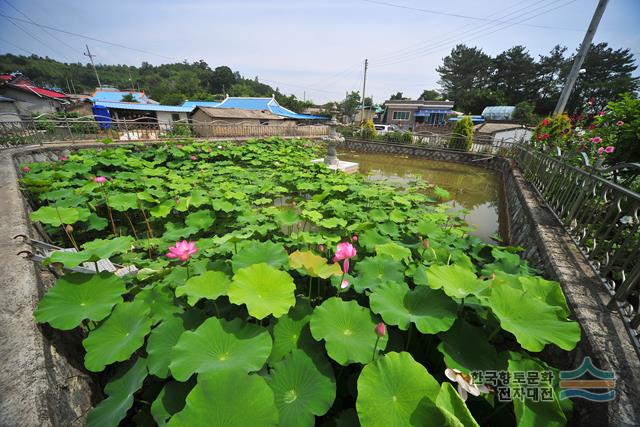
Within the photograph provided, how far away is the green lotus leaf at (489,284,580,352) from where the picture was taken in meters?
1.22

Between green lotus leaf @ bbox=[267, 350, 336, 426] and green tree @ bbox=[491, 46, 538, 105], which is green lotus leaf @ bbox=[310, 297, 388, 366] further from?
green tree @ bbox=[491, 46, 538, 105]

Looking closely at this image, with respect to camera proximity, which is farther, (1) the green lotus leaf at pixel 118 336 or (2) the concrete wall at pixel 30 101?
(2) the concrete wall at pixel 30 101

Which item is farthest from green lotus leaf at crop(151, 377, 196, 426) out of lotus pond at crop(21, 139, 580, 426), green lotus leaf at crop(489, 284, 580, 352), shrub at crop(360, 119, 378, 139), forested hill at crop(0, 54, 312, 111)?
forested hill at crop(0, 54, 312, 111)

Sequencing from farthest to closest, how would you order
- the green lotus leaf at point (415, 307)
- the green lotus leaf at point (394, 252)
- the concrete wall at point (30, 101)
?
the concrete wall at point (30, 101), the green lotus leaf at point (394, 252), the green lotus leaf at point (415, 307)

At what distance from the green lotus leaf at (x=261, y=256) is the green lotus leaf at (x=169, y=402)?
0.82m

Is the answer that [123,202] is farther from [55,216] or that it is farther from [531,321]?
[531,321]

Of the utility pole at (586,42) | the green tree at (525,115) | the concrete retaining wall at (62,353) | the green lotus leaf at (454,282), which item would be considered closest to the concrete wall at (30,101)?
the concrete retaining wall at (62,353)

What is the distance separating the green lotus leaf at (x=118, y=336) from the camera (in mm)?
1346

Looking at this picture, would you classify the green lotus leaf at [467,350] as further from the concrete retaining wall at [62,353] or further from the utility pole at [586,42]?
the utility pole at [586,42]

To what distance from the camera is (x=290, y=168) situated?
7.70 m

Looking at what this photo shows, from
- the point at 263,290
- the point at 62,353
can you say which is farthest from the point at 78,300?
the point at 263,290

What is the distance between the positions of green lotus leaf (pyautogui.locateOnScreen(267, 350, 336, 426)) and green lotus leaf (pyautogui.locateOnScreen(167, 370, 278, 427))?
196 millimetres

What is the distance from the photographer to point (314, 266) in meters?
1.77

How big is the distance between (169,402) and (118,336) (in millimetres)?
573
